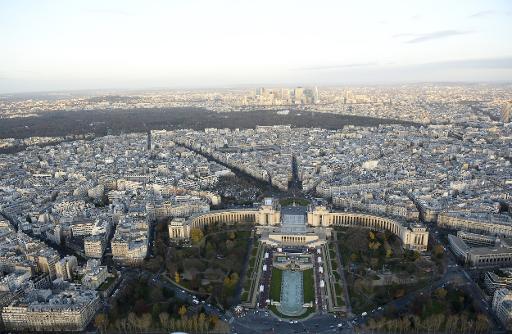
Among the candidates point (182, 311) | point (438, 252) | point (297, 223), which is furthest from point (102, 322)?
point (438, 252)

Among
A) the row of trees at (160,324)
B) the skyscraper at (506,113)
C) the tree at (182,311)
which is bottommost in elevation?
the row of trees at (160,324)

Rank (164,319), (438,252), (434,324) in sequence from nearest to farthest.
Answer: (434,324) < (164,319) < (438,252)

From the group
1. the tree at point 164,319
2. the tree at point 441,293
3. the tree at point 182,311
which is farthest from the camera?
the tree at point 441,293

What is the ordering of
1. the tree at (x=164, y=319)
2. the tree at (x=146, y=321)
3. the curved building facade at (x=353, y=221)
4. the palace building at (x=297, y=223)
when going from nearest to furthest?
1. the tree at (x=146, y=321)
2. the tree at (x=164, y=319)
3. the palace building at (x=297, y=223)
4. the curved building facade at (x=353, y=221)

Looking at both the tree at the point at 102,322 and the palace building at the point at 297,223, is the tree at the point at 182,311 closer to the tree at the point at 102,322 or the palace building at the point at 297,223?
the tree at the point at 102,322

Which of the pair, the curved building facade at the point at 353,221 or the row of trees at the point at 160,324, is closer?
the row of trees at the point at 160,324

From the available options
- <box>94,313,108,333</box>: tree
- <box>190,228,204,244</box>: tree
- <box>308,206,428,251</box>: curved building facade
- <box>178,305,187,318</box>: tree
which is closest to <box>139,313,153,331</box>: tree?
<box>178,305,187,318</box>: tree

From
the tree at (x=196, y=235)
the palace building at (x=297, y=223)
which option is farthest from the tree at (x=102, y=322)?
the palace building at (x=297, y=223)

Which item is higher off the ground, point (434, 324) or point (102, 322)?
point (102, 322)

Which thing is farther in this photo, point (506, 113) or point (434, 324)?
point (506, 113)

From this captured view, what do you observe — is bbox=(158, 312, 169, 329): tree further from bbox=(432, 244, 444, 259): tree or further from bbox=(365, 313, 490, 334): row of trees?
bbox=(432, 244, 444, 259): tree

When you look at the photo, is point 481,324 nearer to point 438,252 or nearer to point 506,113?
point 438,252
